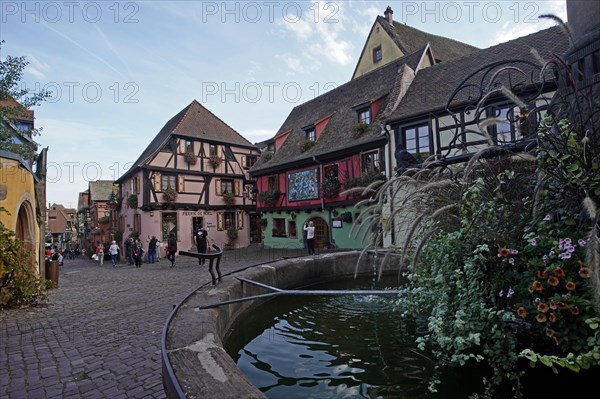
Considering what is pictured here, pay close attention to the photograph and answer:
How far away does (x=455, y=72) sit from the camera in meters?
15.3

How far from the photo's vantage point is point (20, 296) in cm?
684

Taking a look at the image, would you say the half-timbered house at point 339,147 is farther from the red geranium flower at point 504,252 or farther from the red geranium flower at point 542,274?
the red geranium flower at point 542,274

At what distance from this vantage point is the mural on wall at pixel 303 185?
19172mm

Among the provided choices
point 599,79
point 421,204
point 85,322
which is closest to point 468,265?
point 421,204

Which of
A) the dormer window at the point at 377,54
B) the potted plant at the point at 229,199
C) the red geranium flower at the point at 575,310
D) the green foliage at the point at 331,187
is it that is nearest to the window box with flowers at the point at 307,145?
the green foliage at the point at 331,187

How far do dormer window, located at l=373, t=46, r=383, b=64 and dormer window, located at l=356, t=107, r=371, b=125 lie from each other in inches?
304

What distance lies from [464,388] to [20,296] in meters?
7.88

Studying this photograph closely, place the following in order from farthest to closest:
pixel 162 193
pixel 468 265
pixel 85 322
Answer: pixel 162 193, pixel 85 322, pixel 468 265

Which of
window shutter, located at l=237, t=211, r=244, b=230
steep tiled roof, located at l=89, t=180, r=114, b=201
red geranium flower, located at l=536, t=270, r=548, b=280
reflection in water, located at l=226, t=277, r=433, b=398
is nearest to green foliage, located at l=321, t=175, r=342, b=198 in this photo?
window shutter, located at l=237, t=211, r=244, b=230

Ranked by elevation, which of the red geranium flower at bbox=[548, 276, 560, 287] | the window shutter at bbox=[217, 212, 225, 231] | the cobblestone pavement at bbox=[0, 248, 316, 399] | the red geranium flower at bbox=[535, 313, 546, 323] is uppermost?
the window shutter at bbox=[217, 212, 225, 231]

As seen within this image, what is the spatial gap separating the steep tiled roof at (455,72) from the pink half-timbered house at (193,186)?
564 inches

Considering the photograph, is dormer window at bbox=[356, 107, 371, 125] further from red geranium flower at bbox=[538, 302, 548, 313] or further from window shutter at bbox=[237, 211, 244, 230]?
red geranium flower at bbox=[538, 302, 548, 313]

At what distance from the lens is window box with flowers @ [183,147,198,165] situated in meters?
23.5

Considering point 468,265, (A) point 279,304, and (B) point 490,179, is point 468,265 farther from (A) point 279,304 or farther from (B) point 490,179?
(A) point 279,304
